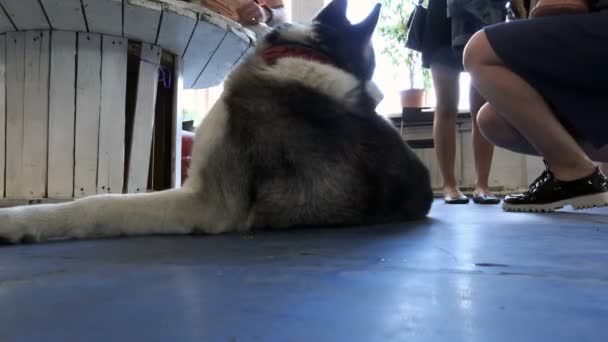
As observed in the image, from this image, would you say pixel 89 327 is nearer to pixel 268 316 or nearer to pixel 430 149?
pixel 268 316

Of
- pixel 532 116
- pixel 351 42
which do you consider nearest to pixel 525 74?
pixel 532 116

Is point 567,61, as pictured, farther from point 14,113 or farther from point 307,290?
point 14,113

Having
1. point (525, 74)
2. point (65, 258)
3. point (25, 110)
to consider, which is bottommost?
point (65, 258)

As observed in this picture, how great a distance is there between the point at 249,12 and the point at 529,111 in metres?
1.24

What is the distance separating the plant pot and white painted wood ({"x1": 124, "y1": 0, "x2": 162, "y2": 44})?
289 cm

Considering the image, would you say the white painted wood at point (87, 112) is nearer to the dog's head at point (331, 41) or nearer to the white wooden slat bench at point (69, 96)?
the white wooden slat bench at point (69, 96)

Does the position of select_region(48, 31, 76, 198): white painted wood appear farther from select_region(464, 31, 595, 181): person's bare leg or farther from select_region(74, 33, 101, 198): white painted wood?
select_region(464, 31, 595, 181): person's bare leg

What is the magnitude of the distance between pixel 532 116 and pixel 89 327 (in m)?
1.70

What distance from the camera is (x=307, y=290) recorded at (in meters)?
0.60

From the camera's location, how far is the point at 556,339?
1.38 feet

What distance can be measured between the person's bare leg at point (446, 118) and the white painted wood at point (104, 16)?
1592 mm

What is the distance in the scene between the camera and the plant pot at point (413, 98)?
435 centimetres

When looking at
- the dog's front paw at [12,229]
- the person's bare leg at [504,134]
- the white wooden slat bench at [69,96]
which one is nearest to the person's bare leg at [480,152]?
the person's bare leg at [504,134]

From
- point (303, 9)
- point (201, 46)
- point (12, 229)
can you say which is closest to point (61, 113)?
point (201, 46)
